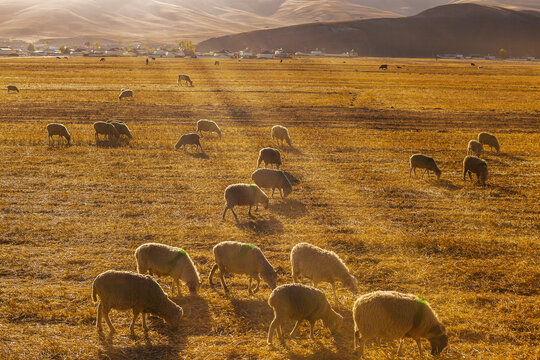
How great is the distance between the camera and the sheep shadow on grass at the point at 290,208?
50.0ft

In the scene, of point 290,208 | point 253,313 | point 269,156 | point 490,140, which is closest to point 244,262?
point 253,313

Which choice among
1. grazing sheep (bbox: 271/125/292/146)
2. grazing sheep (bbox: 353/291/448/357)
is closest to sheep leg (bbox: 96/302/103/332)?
grazing sheep (bbox: 353/291/448/357)

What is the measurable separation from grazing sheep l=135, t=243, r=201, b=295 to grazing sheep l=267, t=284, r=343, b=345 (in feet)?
7.65

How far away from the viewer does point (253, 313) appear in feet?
30.9

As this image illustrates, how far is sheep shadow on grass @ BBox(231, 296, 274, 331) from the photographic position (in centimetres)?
902

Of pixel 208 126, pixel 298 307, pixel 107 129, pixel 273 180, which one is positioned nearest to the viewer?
pixel 298 307

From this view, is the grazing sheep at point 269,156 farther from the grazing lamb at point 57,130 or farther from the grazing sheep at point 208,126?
the grazing lamb at point 57,130

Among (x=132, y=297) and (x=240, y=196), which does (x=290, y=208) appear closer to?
(x=240, y=196)

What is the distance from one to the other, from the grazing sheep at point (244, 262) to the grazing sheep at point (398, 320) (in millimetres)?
2748

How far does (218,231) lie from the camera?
13.5m

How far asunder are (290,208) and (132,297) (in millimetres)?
8286

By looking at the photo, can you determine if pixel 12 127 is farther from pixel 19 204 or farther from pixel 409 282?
pixel 409 282

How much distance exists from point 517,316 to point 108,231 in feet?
37.4

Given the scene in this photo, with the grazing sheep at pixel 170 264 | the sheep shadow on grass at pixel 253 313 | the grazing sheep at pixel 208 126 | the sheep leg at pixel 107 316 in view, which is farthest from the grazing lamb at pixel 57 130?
the sheep shadow on grass at pixel 253 313
